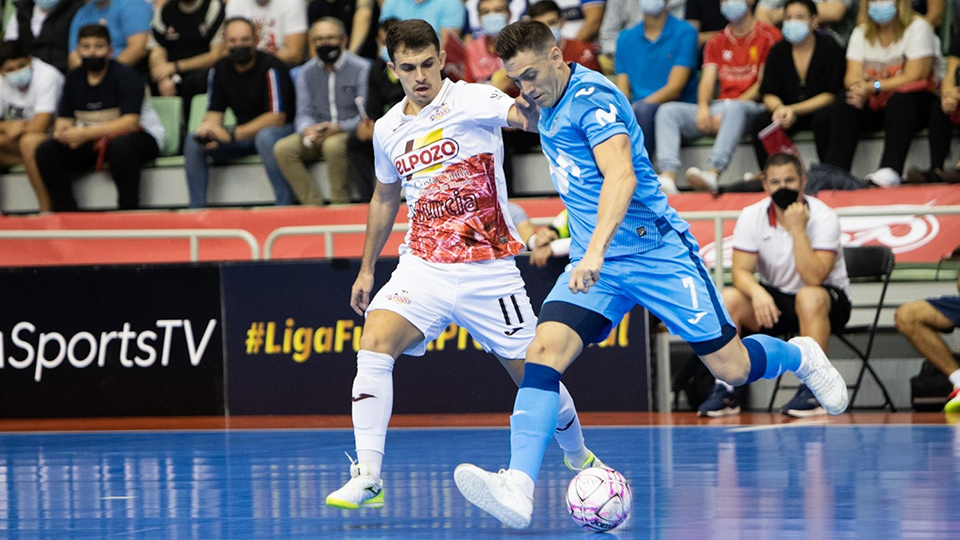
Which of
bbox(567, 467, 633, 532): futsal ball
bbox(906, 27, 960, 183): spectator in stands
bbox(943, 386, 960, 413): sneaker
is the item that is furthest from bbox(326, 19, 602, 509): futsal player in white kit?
bbox(906, 27, 960, 183): spectator in stands

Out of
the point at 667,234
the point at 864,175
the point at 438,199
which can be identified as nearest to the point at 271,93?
the point at 864,175

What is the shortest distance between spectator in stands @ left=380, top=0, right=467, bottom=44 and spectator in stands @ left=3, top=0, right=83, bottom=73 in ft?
13.1

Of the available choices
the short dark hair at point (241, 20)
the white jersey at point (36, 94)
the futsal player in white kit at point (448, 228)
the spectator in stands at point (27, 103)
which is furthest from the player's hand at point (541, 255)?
the white jersey at point (36, 94)

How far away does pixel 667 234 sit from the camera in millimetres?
5566

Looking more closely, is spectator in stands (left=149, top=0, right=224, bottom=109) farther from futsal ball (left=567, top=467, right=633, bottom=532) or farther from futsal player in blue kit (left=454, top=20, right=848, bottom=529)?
futsal ball (left=567, top=467, right=633, bottom=532)

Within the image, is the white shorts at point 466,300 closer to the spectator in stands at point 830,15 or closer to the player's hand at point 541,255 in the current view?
the player's hand at point 541,255

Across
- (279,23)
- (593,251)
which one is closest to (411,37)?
(593,251)

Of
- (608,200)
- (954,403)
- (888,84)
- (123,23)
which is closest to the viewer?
(608,200)

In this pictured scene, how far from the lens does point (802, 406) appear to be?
9641 mm

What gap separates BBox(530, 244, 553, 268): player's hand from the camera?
9992mm

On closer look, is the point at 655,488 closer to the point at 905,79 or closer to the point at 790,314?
the point at 790,314

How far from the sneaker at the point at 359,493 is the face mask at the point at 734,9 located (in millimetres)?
7410

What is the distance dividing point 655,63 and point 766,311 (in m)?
A: 3.53

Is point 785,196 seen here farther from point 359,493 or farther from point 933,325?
point 359,493
